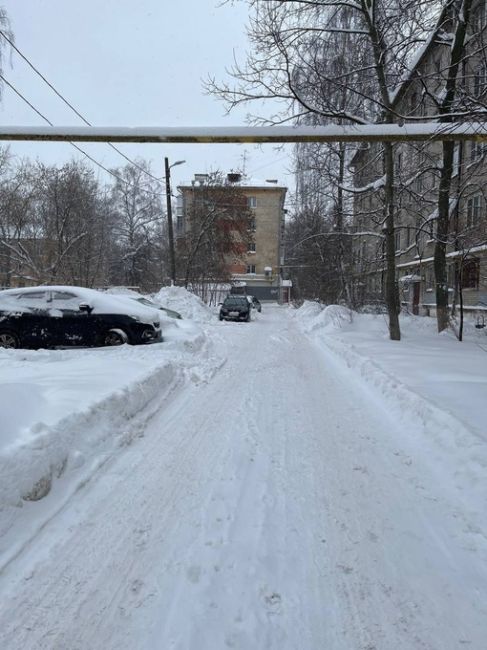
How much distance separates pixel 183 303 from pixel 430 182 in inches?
597

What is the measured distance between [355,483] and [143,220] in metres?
50.4

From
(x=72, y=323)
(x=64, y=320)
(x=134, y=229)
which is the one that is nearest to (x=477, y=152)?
(x=72, y=323)

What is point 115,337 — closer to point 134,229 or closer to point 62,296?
point 62,296

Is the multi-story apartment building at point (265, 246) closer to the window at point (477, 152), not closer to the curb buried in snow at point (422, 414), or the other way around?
the window at point (477, 152)

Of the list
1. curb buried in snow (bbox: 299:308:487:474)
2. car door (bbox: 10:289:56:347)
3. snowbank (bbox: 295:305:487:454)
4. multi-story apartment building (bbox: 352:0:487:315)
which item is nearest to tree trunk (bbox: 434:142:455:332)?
multi-story apartment building (bbox: 352:0:487:315)

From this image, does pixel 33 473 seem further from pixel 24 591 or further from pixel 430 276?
pixel 430 276

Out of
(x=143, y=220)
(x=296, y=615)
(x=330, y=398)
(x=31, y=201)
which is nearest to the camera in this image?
(x=296, y=615)

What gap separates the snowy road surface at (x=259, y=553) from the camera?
2.29m

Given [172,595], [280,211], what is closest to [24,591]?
[172,595]

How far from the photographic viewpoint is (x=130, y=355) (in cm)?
959

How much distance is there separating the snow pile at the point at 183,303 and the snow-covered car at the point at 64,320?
11.9 m

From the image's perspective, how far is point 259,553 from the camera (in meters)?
2.92

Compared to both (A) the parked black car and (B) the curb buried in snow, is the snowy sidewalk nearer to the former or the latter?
(B) the curb buried in snow

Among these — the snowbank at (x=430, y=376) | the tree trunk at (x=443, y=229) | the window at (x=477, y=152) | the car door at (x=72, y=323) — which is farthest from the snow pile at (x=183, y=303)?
the window at (x=477, y=152)
